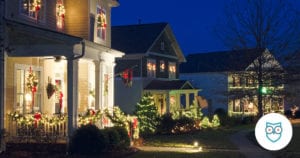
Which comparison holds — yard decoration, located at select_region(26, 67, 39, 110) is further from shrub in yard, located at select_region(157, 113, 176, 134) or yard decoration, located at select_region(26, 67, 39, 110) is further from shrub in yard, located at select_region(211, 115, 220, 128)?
shrub in yard, located at select_region(211, 115, 220, 128)

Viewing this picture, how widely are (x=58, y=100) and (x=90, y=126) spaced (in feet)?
13.5

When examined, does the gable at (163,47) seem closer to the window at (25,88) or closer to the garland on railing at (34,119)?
the window at (25,88)

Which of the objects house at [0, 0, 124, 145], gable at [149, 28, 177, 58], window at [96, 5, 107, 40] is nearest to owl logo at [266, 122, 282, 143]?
house at [0, 0, 124, 145]

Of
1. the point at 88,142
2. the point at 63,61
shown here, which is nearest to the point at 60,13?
the point at 63,61

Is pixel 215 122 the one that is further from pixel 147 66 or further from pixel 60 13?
pixel 60 13

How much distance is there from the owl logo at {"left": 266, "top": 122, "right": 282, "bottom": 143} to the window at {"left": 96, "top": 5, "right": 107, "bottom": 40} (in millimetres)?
18087

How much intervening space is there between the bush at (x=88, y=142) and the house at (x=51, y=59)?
489 mm

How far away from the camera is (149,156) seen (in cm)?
1501

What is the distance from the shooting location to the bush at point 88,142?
595 inches

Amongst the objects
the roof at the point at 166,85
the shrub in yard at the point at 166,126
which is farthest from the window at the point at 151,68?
the shrub in yard at the point at 166,126

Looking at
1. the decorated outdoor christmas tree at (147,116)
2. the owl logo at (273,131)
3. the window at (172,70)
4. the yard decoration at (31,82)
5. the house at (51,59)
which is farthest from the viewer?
the window at (172,70)

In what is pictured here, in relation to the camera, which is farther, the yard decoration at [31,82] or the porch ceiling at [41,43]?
the yard decoration at [31,82]

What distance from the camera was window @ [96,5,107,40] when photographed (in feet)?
69.6

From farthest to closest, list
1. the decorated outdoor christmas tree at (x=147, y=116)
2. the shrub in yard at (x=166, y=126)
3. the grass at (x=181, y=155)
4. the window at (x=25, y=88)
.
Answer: the shrub in yard at (x=166, y=126)
the decorated outdoor christmas tree at (x=147, y=116)
the window at (x=25, y=88)
the grass at (x=181, y=155)
